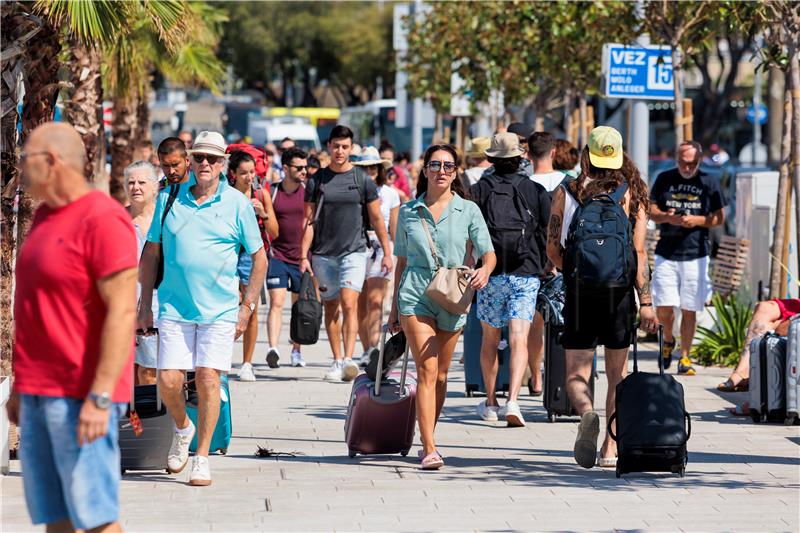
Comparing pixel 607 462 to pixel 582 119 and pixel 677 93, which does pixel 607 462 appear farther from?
pixel 582 119

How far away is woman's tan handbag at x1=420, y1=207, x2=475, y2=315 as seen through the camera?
8.12 metres

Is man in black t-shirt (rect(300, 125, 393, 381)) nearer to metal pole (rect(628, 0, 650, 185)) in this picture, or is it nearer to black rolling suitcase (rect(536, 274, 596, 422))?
black rolling suitcase (rect(536, 274, 596, 422))

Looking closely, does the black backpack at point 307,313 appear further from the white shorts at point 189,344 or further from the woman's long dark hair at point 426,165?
the white shorts at point 189,344

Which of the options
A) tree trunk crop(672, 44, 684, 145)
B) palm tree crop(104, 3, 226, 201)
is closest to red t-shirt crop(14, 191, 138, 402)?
tree trunk crop(672, 44, 684, 145)

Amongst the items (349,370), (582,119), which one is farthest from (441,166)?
(582,119)

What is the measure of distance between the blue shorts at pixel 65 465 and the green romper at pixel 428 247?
343 centimetres

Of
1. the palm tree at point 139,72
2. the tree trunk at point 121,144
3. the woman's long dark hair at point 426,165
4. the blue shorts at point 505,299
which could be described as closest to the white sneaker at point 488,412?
the blue shorts at point 505,299

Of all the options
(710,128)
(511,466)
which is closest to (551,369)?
(511,466)

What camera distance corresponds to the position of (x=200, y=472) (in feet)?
25.2

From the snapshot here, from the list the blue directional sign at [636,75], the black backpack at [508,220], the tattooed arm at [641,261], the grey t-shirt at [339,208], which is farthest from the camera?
the blue directional sign at [636,75]

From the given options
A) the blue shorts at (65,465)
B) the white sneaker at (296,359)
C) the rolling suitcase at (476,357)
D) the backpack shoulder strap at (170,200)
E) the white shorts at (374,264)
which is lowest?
the white sneaker at (296,359)

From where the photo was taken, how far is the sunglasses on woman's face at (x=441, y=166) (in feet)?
27.5

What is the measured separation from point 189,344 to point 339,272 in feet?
14.9

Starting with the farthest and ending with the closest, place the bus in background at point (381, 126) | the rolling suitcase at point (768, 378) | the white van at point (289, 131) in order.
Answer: the bus in background at point (381, 126) → the white van at point (289, 131) → the rolling suitcase at point (768, 378)
